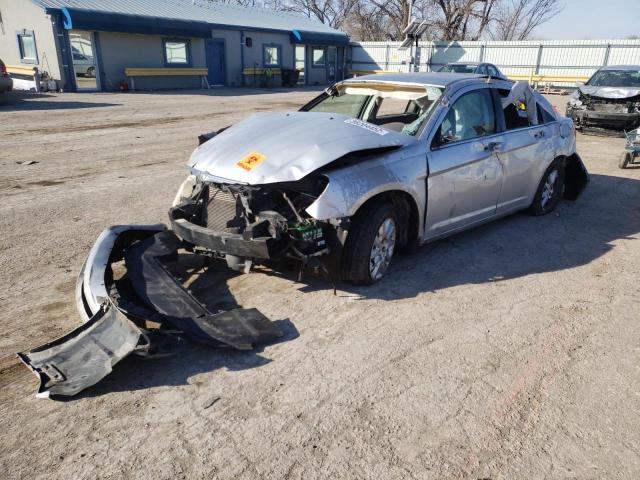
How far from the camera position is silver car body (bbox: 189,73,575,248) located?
157 inches

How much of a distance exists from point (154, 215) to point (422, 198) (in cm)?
343

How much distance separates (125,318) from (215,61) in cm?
2786

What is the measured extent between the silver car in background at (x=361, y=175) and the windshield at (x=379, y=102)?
0.01 metres

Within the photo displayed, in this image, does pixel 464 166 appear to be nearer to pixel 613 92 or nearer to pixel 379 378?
pixel 379 378

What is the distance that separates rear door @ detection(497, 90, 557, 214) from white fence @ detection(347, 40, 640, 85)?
1050 inches

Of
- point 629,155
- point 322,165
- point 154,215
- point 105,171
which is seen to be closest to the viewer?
point 322,165

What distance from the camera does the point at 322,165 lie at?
3.89 meters

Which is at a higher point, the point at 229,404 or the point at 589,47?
the point at 589,47

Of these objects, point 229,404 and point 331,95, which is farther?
point 331,95

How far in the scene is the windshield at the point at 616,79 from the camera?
13.7 meters

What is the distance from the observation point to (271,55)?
1233 inches

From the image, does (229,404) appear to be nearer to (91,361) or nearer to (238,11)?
(91,361)

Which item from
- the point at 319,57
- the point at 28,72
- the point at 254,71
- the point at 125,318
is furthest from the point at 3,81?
the point at 319,57

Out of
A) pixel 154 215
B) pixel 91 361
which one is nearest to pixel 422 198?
pixel 91 361
